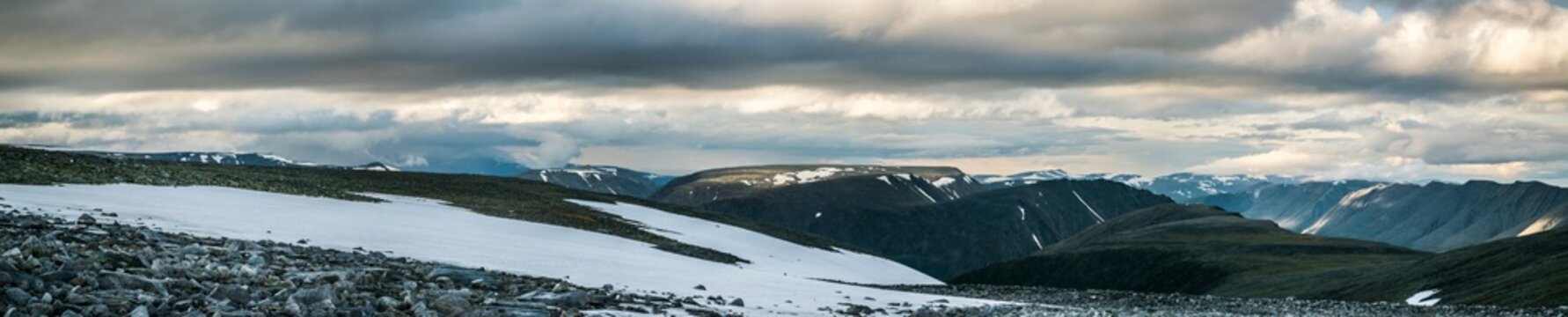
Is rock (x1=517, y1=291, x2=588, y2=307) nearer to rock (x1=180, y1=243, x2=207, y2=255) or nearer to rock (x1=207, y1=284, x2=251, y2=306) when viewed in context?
rock (x1=207, y1=284, x2=251, y2=306)

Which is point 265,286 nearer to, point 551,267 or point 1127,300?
point 551,267

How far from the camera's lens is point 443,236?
173ft

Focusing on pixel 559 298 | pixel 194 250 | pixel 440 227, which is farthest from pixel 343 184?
pixel 559 298

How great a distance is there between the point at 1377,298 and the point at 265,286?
9964 cm

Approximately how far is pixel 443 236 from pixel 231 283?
30.6 meters

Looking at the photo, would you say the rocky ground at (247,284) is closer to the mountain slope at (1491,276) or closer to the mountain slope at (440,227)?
the mountain slope at (440,227)

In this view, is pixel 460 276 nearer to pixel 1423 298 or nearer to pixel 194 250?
pixel 194 250

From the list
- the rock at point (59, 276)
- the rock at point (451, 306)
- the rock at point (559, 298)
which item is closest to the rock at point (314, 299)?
the rock at point (451, 306)

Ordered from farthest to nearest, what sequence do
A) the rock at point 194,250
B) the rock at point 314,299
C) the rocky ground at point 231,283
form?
the rock at point 194,250 → the rock at point 314,299 → the rocky ground at point 231,283

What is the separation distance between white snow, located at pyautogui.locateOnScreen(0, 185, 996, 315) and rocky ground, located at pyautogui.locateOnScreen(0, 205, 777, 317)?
504 centimetres

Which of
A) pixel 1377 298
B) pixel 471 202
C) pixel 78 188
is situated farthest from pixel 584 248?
pixel 1377 298

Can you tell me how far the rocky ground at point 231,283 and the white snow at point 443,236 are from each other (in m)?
5.04

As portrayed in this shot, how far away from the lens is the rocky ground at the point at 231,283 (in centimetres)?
1875

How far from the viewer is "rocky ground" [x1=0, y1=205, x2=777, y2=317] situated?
18.8 m
